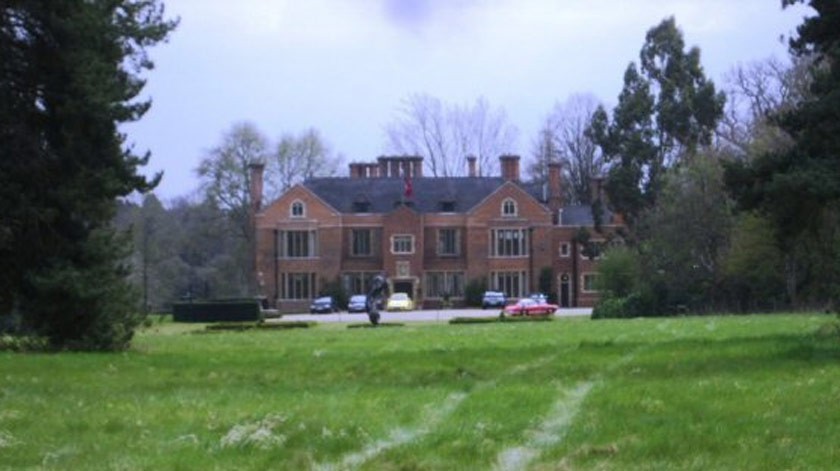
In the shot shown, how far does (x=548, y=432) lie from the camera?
11.4 metres

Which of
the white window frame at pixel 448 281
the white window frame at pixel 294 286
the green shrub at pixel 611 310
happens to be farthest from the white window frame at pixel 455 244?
the green shrub at pixel 611 310

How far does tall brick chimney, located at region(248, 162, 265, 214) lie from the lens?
91.8m

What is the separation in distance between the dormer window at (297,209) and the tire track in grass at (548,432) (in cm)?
7458

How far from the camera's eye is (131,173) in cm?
2928

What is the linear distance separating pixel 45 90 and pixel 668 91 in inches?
2354

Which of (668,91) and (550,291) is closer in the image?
(668,91)

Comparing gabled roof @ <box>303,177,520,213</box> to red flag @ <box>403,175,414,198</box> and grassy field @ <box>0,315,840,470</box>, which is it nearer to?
red flag @ <box>403,175,414,198</box>

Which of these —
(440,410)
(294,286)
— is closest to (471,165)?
(294,286)

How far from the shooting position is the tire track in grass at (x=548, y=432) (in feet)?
32.0

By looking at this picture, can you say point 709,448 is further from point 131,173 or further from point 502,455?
point 131,173

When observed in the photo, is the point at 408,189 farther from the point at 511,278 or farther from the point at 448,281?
the point at 511,278

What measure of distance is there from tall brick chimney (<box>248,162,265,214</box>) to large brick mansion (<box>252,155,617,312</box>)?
106 mm

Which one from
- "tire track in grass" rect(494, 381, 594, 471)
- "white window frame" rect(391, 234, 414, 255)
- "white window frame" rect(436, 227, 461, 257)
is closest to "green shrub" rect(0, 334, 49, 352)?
"tire track in grass" rect(494, 381, 594, 471)

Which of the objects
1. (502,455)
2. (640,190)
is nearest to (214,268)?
(640,190)
